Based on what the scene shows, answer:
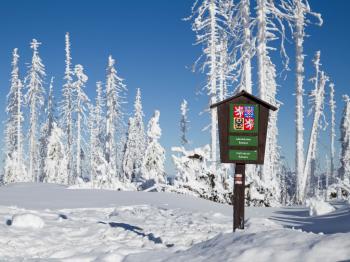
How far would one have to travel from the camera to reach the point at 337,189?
56.7ft

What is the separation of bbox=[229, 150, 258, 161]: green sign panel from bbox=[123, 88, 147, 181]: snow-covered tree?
4100 centimetres

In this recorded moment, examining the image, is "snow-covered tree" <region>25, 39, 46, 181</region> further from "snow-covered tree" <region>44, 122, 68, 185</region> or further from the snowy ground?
the snowy ground

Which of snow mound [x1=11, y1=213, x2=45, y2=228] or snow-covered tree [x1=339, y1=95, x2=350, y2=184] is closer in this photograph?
snow mound [x1=11, y1=213, x2=45, y2=228]

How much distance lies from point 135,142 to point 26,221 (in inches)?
1718

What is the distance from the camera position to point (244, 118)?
7855 millimetres

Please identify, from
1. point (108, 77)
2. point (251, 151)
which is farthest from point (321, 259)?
point (108, 77)

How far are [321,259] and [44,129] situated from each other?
48.9 metres

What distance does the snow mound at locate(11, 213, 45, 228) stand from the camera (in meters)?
9.12

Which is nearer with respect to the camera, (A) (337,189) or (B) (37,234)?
(B) (37,234)

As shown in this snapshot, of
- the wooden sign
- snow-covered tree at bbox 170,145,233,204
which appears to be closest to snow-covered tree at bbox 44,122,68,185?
snow-covered tree at bbox 170,145,233,204

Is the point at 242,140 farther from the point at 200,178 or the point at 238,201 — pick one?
the point at 200,178

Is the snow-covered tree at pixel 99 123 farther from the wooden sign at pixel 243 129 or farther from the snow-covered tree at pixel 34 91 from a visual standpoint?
the wooden sign at pixel 243 129

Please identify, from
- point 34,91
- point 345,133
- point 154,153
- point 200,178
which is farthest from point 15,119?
point 345,133

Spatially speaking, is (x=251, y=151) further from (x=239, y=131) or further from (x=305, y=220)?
(x=305, y=220)
